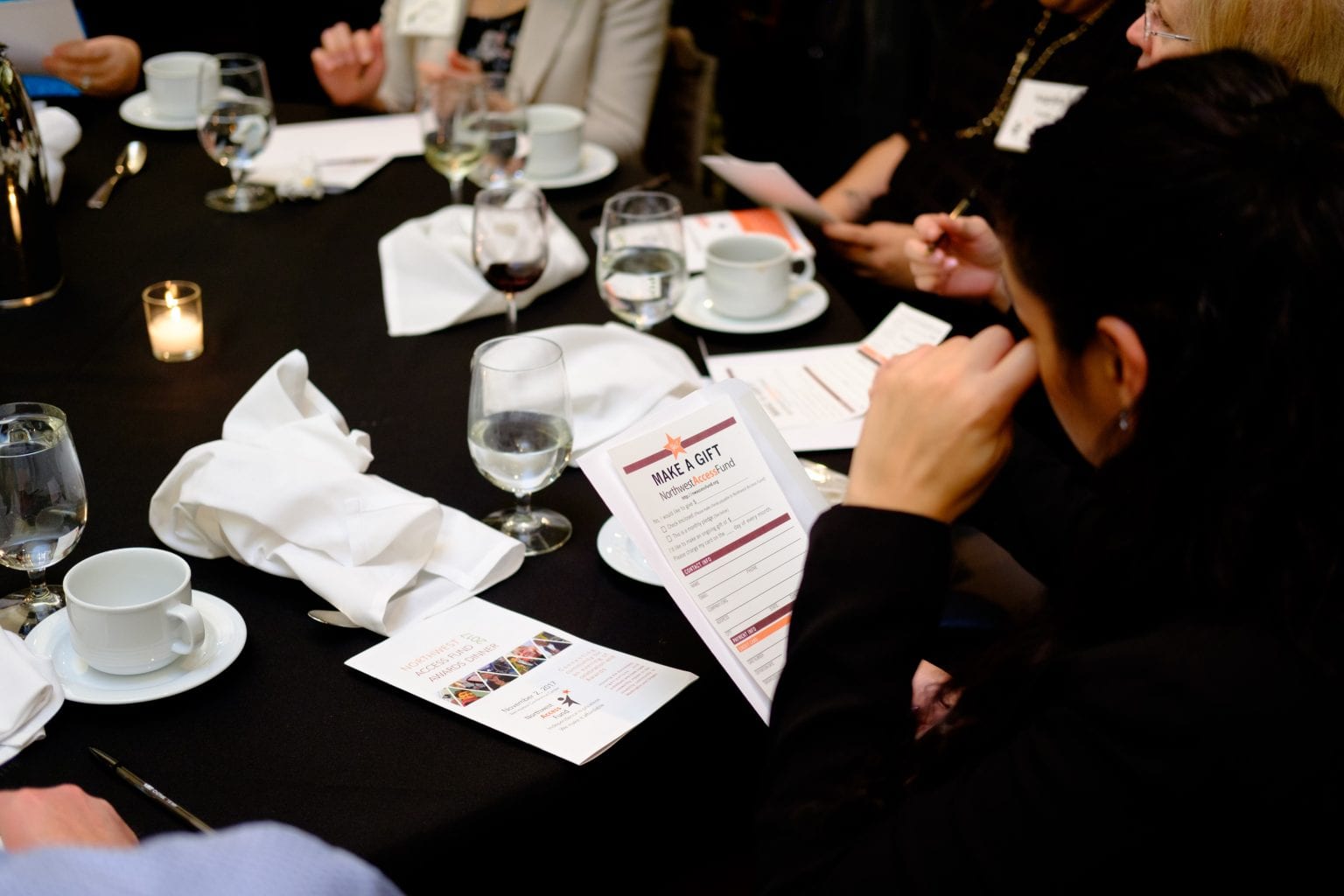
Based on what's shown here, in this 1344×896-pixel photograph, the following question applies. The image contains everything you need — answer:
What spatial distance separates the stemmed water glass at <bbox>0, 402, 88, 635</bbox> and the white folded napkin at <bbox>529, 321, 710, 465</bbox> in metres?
0.49

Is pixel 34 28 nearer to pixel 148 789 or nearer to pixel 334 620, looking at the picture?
pixel 334 620

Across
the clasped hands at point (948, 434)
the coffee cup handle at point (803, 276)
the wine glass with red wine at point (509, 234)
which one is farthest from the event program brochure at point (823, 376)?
the clasped hands at point (948, 434)

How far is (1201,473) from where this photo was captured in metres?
0.78

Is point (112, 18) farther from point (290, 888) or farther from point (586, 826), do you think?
point (290, 888)

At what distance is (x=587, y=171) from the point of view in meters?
2.14

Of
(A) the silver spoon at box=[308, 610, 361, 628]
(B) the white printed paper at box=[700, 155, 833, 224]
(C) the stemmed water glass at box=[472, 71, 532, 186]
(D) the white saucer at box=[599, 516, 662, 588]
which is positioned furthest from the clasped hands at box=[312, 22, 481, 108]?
(A) the silver spoon at box=[308, 610, 361, 628]

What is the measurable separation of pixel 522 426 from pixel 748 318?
585 mm

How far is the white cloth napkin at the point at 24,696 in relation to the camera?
87 cm

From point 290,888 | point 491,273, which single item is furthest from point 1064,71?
point 290,888

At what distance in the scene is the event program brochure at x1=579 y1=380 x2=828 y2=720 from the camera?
0.98 meters

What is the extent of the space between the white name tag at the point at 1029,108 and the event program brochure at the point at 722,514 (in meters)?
1.22

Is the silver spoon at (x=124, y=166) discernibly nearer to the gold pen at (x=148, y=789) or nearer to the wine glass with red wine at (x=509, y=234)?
the wine glass with red wine at (x=509, y=234)

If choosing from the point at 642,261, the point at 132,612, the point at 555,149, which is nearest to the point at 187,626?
the point at 132,612

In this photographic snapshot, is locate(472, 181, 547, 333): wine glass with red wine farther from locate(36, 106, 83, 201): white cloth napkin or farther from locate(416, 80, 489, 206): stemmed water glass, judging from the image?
locate(36, 106, 83, 201): white cloth napkin
